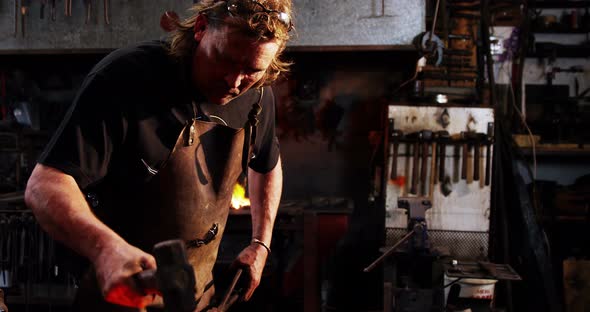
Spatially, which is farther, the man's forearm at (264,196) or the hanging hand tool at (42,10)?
the hanging hand tool at (42,10)

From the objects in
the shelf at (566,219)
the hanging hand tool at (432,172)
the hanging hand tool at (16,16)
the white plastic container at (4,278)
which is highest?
the hanging hand tool at (16,16)

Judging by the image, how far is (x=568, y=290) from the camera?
181 inches

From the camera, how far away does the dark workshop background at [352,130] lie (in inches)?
170

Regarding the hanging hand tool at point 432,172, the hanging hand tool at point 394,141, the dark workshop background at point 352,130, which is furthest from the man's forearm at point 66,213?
the hanging hand tool at point 432,172

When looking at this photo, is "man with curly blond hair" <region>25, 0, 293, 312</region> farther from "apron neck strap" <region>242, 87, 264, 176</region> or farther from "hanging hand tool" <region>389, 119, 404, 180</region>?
"hanging hand tool" <region>389, 119, 404, 180</region>

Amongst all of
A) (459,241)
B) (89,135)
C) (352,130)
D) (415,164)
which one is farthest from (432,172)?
(89,135)

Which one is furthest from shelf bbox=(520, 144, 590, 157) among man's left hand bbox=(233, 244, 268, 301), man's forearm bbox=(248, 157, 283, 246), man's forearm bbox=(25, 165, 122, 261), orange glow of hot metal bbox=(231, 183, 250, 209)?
man's forearm bbox=(25, 165, 122, 261)

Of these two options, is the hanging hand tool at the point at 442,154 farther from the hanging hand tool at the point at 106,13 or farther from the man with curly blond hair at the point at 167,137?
the hanging hand tool at the point at 106,13

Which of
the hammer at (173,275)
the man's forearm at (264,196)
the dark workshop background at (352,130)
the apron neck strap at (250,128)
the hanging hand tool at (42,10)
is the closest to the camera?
the hammer at (173,275)

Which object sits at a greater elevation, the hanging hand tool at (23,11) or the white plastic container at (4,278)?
the hanging hand tool at (23,11)

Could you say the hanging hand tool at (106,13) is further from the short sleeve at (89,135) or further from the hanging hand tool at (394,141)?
the short sleeve at (89,135)

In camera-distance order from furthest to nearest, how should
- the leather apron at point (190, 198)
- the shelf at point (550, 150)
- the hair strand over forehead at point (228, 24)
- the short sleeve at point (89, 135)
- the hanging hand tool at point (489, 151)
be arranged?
the shelf at point (550, 150)
the hanging hand tool at point (489, 151)
the leather apron at point (190, 198)
the hair strand over forehead at point (228, 24)
the short sleeve at point (89, 135)

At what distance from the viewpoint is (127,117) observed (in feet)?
5.35

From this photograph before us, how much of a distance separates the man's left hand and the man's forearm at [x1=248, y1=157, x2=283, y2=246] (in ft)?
0.53
